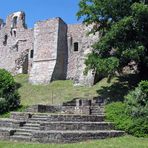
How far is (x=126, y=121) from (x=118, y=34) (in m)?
7.32

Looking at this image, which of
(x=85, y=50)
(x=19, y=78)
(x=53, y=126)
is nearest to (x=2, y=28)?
(x=19, y=78)

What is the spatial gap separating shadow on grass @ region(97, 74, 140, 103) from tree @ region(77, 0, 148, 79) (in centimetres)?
144

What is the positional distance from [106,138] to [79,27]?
22024mm

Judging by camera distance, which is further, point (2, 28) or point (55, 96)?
point (2, 28)

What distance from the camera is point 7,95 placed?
2197 cm

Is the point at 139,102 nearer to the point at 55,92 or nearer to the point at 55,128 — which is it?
the point at 55,128

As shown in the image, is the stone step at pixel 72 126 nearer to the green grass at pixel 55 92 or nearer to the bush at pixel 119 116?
the bush at pixel 119 116

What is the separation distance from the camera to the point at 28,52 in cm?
4006

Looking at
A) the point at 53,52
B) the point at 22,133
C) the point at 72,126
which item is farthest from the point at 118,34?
the point at 53,52

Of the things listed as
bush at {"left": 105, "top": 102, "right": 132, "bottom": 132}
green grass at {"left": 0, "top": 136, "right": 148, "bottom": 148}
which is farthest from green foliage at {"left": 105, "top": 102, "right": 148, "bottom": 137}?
green grass at {"left": 0, "top": 136, "right": 148, "bottom": 148}

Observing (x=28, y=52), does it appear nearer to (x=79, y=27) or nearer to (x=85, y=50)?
(x=79, y=27)

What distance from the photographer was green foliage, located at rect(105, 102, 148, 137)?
15.8m

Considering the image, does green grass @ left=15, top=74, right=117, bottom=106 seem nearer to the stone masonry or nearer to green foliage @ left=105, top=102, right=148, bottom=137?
the stone masonry

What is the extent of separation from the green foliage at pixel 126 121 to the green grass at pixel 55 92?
25.2ft
